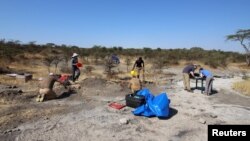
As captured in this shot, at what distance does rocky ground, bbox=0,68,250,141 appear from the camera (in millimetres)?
6582

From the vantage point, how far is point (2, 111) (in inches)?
332

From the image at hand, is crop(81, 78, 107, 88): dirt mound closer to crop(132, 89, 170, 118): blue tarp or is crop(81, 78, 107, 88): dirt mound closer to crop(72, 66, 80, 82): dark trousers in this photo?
crop(72, 66, 80, 82): dark trousers

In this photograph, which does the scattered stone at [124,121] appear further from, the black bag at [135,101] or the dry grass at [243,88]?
the dry grass at [243,88]

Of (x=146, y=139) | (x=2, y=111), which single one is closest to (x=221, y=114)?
(x=146, y=139)

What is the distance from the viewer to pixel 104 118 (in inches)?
311

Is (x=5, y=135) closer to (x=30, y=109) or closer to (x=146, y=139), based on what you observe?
(x=30, y=109)

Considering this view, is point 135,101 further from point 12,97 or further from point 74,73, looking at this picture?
point 74,73

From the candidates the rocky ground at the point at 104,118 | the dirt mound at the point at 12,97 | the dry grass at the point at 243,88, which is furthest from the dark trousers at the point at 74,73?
the dry grass at the point at 243,88

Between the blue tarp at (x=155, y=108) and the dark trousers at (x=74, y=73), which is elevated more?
the dark trousers at (x=74, y=73)

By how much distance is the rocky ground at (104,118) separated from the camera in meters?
6.58

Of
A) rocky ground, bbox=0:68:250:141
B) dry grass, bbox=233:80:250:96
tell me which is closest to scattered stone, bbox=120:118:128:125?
rocky ground, bbox=0:68:250:141

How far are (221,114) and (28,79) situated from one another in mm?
9975

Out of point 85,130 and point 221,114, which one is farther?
point 221,114

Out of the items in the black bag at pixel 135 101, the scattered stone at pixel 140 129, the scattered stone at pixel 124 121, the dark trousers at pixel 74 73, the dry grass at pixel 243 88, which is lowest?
the scattered stone at pixel 140 129
